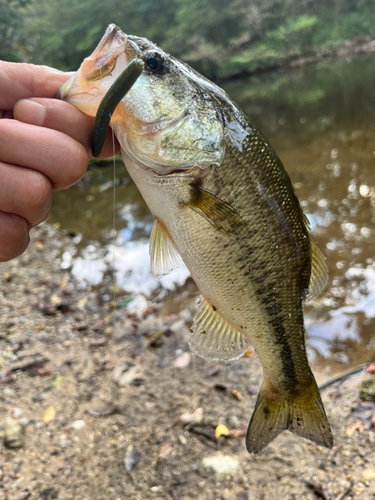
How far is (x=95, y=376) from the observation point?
2.93 meters

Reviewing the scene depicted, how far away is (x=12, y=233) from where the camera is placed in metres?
1.29

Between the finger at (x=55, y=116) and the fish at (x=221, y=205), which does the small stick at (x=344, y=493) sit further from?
the finger at (x=55, y=116)

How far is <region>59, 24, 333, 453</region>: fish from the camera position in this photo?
1368 millimetres

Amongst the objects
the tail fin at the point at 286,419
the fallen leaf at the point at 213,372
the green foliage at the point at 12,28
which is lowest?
the fallen leaf at the point at 213,372

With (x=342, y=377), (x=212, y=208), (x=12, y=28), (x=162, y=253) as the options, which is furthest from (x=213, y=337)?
(x=12, y=28)

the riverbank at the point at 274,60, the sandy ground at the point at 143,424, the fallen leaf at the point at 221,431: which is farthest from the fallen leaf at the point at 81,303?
the riverbank at the point at 274,60

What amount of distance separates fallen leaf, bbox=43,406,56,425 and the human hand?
5.52ft

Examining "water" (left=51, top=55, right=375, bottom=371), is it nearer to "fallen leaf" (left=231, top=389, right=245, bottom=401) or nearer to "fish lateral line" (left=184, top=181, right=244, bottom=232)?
"fish lateral line" (left=184, top=181, right=244, bottom=232)

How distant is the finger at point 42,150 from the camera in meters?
1.19

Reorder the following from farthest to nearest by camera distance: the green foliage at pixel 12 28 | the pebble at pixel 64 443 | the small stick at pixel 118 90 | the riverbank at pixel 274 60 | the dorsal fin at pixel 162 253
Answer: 1. the riverbank at pixel 274 60
2. the green foliage at pixel 12 28
3. the pebble at pixel 64 443
4. the dorsal fin at pixel 162 253
5. the small stick at pixel 118 90

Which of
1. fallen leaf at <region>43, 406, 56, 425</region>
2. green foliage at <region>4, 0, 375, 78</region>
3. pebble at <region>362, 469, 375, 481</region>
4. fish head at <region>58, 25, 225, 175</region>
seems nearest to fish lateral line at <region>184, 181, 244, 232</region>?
fish head at <region>58, 25, 225, 175</region>

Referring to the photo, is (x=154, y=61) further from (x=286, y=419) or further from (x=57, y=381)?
(x=57, y=381)

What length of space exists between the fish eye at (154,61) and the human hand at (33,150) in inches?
12.8

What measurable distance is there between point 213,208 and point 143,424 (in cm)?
182
